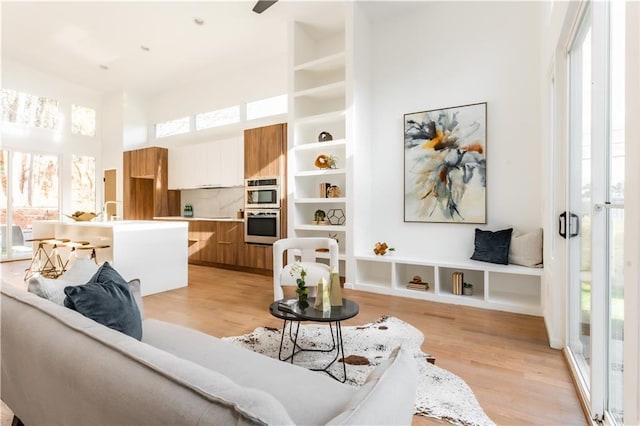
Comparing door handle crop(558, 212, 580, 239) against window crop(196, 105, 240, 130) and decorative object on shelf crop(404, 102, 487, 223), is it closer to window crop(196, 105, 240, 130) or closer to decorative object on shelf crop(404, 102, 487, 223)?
decorative object on shelf crop(404, 102, 487, 223)

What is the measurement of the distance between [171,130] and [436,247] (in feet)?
21.3

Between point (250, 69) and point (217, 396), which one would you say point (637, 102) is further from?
point (250, 69)

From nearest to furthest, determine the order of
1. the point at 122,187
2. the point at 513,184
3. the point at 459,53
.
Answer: the point at 513,184 → the point at 459,53 → the point at 122,187

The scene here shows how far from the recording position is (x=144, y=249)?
4.20 meters

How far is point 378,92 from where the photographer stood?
4.80 m

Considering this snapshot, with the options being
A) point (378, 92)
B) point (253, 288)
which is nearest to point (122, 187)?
point (253, 288)

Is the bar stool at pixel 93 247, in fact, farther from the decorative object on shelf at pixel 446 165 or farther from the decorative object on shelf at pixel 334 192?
the decorative object on shelf at pixel 446 165

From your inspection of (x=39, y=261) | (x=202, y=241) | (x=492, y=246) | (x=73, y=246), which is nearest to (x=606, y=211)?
(x=492, y=246)

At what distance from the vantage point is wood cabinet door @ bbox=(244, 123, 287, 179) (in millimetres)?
5395

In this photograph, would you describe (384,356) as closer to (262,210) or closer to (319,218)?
(319,218)

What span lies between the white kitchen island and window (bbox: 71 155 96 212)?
349cm

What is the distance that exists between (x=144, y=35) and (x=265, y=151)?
8.65 feet

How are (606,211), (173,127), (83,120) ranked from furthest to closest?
(83,120)
(173,127)
(606,211)

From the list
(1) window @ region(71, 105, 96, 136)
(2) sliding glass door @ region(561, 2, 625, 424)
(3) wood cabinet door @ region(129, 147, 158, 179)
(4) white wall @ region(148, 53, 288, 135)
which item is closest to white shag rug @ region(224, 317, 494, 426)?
(2) sliding glass door @ region(561, 2, 625, 424)
